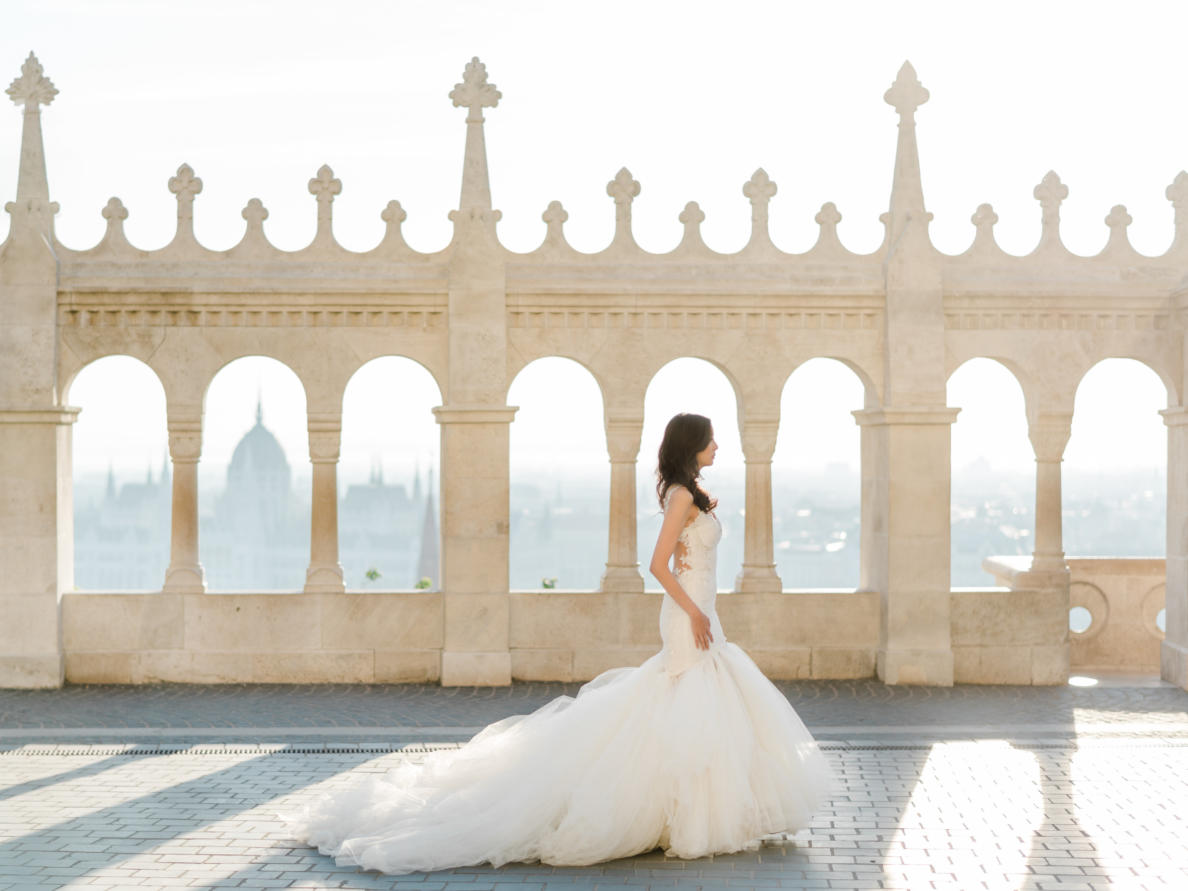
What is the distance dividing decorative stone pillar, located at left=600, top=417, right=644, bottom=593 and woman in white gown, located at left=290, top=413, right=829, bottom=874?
4879mm

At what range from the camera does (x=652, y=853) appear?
20.4ft

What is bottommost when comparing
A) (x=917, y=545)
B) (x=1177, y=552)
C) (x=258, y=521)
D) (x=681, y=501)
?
(x=258, y=521)

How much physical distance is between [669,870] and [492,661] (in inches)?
216

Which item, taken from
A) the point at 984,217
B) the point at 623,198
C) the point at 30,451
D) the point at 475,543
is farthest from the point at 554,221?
the point at 30,451

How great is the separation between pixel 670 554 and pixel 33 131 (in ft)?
26.5

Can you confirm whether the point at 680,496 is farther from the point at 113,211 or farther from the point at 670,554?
the point at 113,211

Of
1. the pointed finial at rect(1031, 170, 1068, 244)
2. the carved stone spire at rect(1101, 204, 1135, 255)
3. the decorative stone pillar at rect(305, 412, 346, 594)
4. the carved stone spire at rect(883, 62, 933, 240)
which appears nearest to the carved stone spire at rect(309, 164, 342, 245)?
the decorative stone pillar at rect(305, 412, 346, 594)

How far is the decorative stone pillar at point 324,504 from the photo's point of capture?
37.3 ft

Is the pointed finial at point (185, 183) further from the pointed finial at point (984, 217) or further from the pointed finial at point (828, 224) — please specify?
the pointed finial at point (984, 217)

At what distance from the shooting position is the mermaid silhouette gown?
6.00 m

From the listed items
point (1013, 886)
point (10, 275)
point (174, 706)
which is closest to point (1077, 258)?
point (1013, 886)

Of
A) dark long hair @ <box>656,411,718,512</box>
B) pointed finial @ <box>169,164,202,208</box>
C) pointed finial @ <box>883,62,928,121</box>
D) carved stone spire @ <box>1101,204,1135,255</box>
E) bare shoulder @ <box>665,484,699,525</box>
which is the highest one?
pointed finial @ <box>883,62,928,121</box>

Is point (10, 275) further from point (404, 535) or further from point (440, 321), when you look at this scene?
point (404, 535)

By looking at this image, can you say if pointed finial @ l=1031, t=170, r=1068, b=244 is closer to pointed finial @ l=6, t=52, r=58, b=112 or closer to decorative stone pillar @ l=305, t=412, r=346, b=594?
decorative stone pillar @ l=305, t=412, r=346, b=594
